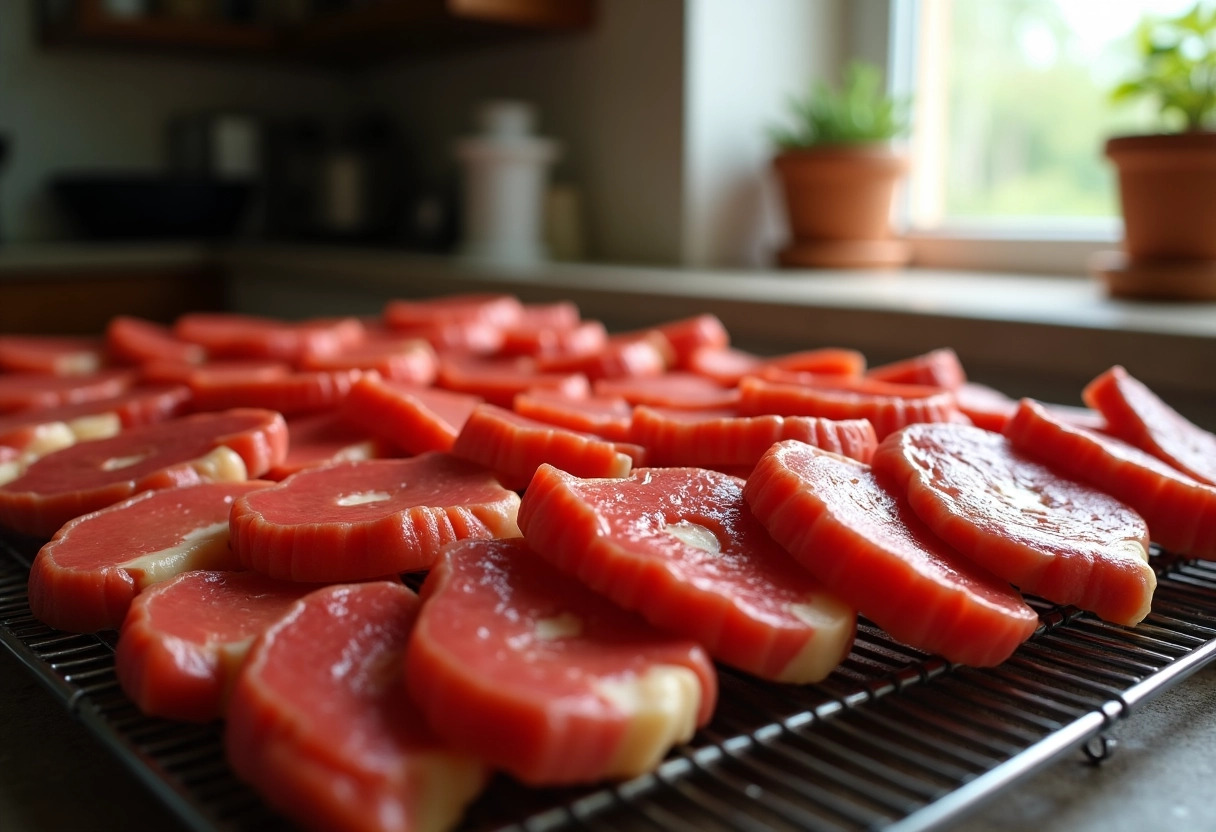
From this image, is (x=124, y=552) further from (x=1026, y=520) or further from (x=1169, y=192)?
(x=1169, y=192)

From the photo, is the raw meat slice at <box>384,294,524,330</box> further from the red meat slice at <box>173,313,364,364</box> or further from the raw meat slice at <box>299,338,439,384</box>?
the raw meat slice at <box>299,338,439,384</box>

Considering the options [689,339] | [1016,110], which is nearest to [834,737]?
[689,339]

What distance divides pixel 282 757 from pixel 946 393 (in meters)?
0.67

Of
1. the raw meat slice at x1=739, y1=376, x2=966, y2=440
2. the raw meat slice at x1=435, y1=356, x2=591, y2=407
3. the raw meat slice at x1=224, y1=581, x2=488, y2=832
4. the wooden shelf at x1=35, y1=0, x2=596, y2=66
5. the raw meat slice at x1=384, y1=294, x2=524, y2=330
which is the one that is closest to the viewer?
the raw meat slice at x1=224, y1=581, x2=488, y2=832

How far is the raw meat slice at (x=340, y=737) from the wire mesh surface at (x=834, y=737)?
0.09 feet

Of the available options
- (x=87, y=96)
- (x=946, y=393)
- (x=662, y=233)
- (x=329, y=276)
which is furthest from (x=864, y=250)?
(x=87, y=96)

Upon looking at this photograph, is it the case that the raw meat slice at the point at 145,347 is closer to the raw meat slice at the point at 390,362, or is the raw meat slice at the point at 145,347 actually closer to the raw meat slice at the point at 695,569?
the raw meat slice at the point at 390,362

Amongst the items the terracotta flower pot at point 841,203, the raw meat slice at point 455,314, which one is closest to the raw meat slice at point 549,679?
the raw meat slice at point 455,314

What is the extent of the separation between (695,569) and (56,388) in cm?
97

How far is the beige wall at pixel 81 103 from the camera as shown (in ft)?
11.5

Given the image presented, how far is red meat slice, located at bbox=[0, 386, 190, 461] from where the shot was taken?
1.05m

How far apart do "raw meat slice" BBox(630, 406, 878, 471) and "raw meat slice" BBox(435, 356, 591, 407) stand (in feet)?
0.78

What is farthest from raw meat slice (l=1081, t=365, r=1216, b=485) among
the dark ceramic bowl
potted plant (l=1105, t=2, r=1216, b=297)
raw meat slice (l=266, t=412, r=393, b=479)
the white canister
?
the dark ceramic bowl

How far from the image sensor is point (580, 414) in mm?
964
